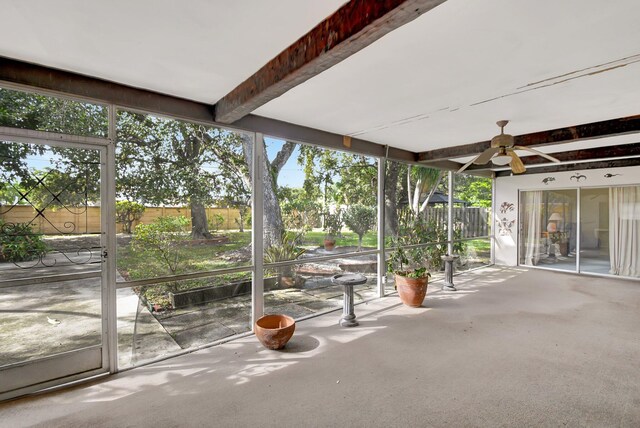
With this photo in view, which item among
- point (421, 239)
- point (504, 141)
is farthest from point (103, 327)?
point (421, 239)

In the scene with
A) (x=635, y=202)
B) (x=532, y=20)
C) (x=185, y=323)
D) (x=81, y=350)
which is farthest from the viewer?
(x=635, y=202)

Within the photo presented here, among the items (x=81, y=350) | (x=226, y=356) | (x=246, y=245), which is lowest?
(x=226, y=356)

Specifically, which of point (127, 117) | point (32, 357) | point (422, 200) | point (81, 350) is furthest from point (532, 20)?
point (422, 200)

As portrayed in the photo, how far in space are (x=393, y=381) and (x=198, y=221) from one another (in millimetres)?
2829

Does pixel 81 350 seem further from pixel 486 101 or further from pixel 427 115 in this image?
pixel 486 101

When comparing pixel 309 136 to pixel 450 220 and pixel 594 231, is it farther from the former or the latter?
pixel 594 231

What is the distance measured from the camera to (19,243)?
228 cm

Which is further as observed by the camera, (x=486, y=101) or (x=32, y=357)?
(x=486, y=101)

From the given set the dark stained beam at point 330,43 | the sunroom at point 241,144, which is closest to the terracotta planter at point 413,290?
the sunroom at point 241,144

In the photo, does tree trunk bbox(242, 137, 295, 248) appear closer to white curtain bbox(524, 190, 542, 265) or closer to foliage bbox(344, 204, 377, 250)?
foliage bbox(344, 204, 377, 250)

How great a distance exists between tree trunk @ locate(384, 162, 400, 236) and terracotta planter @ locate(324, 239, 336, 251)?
71.3 inches

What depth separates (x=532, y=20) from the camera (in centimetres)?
170

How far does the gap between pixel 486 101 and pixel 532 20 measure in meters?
1.36

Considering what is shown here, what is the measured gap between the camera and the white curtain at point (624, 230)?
594cm
